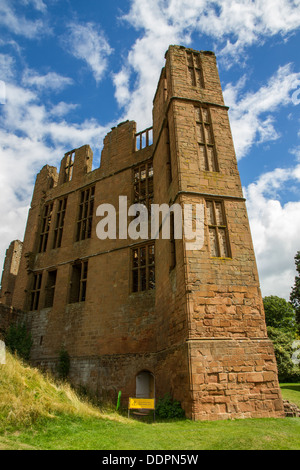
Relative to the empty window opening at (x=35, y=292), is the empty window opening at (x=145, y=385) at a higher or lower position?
lower

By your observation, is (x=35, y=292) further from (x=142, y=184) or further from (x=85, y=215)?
(x=142, y=184)

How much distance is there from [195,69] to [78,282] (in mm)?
11248

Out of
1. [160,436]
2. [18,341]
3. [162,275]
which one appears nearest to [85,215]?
[18,341]

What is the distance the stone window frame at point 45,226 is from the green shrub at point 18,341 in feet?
15.0

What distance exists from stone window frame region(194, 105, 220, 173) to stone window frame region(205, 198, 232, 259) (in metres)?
1.36

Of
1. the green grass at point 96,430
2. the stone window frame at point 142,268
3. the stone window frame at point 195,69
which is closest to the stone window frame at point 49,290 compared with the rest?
the stone window frame at point 142,268

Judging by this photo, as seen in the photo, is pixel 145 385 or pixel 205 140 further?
pixel 145 385

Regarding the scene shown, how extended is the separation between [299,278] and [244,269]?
40.3 feet

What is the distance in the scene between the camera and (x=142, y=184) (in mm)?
15438

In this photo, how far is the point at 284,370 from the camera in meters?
19.2

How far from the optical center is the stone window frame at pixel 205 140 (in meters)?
10.4

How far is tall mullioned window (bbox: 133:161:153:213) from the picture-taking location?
14594mm

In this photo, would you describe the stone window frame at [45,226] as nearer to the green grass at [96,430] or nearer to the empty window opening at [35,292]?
the empty window opening at [35,292]
